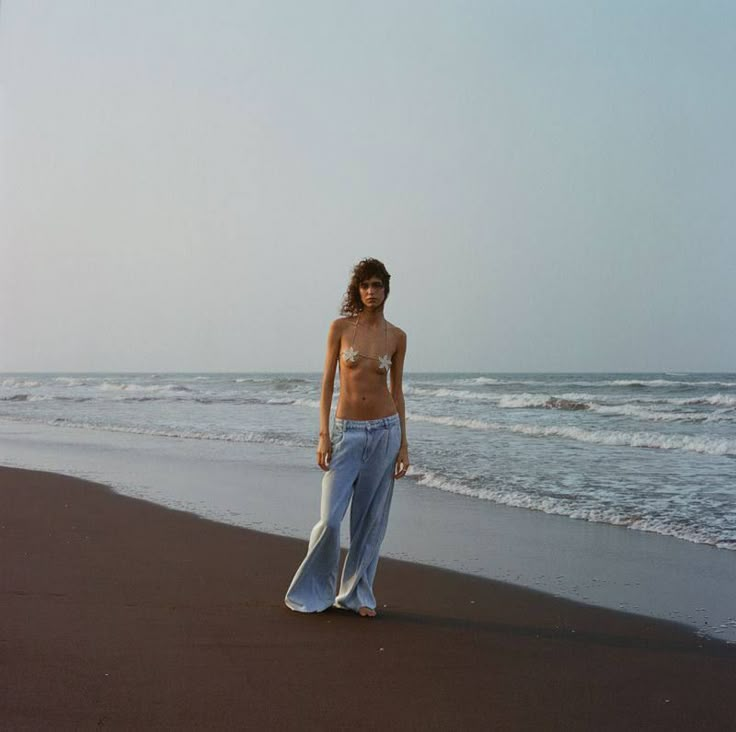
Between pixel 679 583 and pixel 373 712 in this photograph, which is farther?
pixel 679 583

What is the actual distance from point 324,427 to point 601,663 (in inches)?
64.4

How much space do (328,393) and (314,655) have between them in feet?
4.20

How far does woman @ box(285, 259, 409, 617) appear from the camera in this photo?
3.93 meters

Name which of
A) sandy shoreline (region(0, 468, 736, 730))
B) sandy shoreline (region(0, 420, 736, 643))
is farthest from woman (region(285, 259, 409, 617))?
sandy shoreline (region(0, 420, 736, 643))

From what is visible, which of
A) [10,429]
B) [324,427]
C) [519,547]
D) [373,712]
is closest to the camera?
[373,712]

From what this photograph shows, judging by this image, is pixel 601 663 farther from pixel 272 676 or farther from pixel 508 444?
pixel 508 444

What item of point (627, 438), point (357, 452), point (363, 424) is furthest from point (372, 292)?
point (627, 438)

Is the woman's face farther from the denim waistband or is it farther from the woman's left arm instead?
the denim waistband

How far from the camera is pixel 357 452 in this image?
3949mm

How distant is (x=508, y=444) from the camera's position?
41.4 feet

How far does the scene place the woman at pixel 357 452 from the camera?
393cm

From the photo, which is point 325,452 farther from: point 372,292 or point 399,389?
point 372,292

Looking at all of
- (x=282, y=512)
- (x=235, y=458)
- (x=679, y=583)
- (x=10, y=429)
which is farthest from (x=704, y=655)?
(x=10, y=429)

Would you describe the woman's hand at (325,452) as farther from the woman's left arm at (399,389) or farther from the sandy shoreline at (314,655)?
the sandy shoreline at (314,655)
